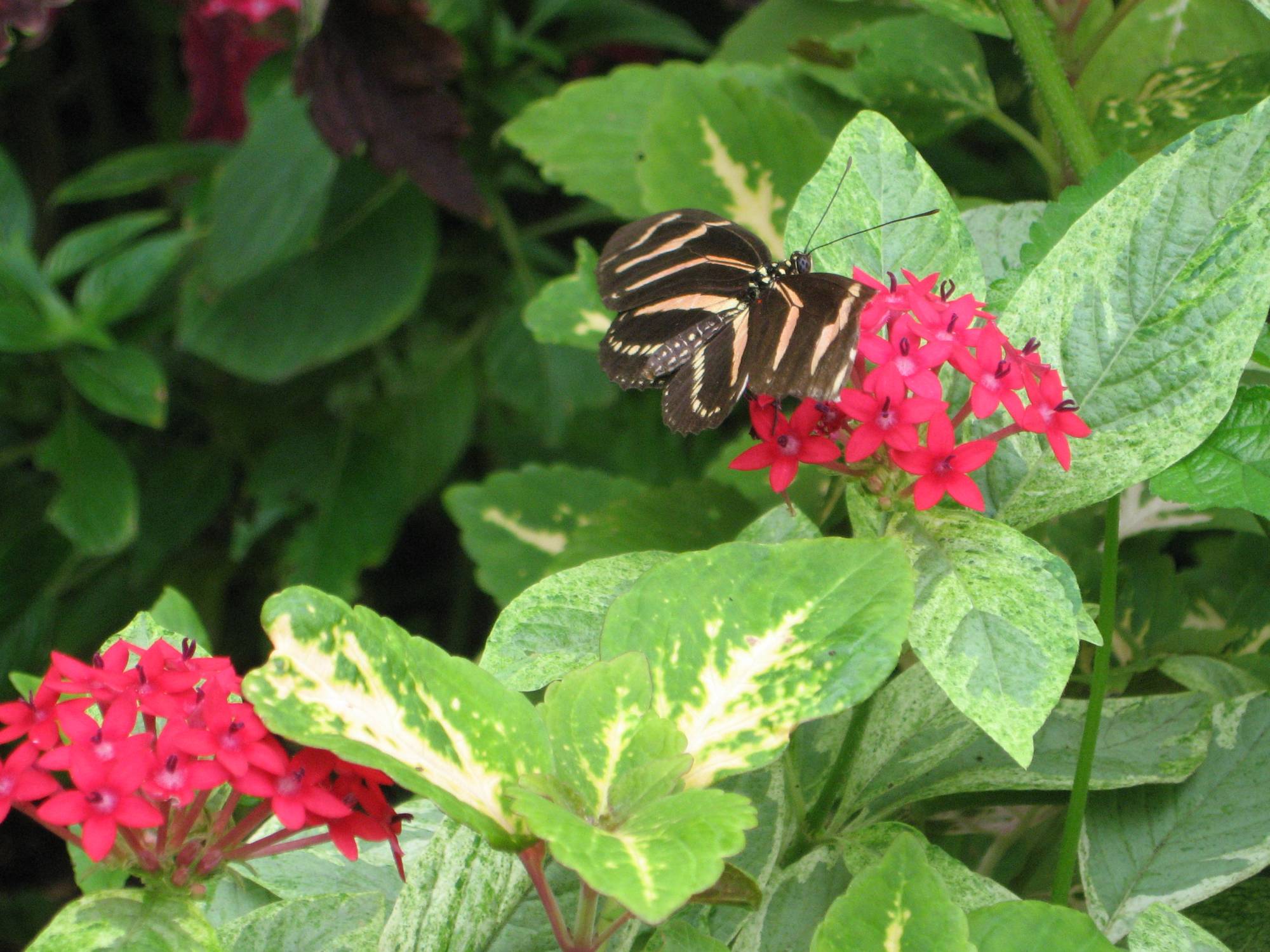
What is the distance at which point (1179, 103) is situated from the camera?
0.72m

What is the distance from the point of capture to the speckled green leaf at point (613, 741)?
42 centimetres

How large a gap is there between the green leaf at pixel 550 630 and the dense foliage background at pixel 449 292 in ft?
0.59

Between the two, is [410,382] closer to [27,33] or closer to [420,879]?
[27,33]

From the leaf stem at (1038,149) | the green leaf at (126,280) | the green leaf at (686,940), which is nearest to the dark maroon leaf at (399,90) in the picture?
the green leaf at (126,280)

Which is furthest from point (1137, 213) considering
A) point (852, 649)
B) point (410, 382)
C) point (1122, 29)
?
point (410, 382)

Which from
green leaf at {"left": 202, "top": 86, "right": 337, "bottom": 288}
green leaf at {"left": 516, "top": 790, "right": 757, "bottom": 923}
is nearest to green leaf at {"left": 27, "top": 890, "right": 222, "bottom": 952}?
green leaf at {"left": 516, "top": 790, "right": 757, "bottom": 923}

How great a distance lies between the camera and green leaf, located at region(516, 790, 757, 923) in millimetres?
346

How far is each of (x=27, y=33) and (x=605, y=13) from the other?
2.52 ft

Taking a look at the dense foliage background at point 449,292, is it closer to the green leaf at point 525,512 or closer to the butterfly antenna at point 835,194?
the green leaf at point 525,512

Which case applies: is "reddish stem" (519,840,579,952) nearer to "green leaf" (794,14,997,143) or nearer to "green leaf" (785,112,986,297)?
"green leaf" (785,112,986,297)

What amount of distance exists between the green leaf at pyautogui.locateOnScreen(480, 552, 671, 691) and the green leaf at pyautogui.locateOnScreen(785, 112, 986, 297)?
7.4 inches

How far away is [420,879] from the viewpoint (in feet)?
1.53

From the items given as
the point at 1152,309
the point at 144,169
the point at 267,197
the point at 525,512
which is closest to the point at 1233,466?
the point at 1152,309

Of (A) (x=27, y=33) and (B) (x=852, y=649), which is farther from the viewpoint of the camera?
(A) (x=27, y=33)
